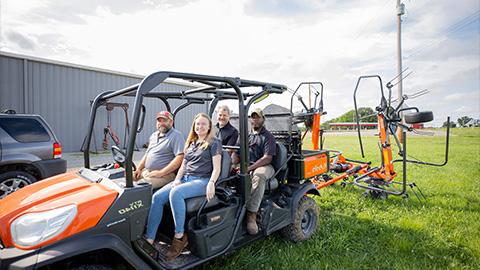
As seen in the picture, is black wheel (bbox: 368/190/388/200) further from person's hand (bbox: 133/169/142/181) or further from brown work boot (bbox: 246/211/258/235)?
person's hand (bbox: 133/169/142/181)

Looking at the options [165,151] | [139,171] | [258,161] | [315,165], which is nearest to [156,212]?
[165,151]

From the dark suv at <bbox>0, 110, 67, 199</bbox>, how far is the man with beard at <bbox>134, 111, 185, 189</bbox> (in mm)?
2636

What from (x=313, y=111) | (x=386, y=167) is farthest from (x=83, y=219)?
(x=386, y=167)

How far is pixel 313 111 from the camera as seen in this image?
5.48 metres

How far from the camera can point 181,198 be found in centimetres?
243

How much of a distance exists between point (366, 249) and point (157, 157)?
2.92 meters

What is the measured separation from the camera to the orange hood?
1775mm

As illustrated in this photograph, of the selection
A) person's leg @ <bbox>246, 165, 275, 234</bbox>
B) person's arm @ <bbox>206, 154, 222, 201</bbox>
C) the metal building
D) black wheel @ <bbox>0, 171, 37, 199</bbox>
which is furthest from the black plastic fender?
the metal building

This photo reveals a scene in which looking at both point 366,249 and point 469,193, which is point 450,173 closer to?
point 469,193

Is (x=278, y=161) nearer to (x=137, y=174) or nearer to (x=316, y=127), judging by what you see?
(x=137, y=174)

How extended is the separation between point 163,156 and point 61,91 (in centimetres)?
1117

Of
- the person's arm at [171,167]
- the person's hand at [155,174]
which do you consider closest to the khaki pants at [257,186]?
the person's arm at [171,167]

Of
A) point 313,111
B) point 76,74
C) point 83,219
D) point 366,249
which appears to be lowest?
point 366,249

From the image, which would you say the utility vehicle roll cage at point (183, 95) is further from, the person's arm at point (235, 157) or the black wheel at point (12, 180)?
the black wheel at point (12, 180)
